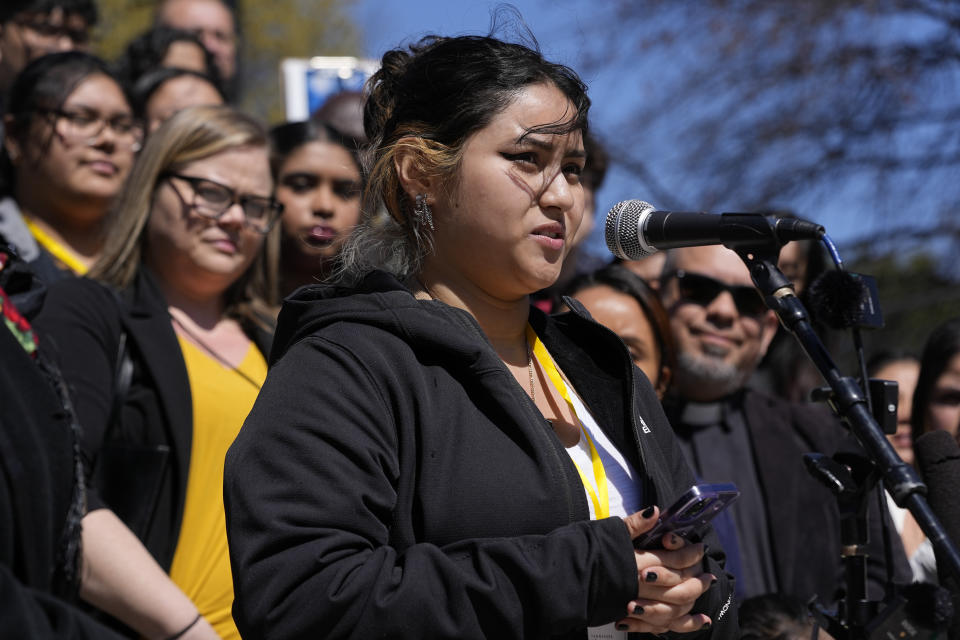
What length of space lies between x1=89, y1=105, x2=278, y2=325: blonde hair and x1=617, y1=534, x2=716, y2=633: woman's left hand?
200 cm

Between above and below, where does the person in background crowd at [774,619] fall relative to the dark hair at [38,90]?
below

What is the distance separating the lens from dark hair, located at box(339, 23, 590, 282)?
7.66ft

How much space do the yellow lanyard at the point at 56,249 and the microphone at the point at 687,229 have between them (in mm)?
2198

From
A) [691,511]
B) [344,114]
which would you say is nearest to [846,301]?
[691,511]

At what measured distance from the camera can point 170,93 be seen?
4.85 metres

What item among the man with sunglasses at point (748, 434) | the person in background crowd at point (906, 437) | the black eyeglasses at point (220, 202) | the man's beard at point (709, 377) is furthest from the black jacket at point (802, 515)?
the black eyeglasses at point (220, 202)

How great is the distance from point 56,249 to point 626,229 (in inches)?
91.5

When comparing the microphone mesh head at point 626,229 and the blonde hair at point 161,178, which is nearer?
the microphone mesh head at point 626,229

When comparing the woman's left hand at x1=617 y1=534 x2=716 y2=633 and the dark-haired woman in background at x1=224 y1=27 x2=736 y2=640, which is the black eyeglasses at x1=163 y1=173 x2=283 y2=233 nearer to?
the dark-haired woman in background at x1=224 y1=27 x2=736 y2=640

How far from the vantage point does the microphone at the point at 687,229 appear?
90.9 inches

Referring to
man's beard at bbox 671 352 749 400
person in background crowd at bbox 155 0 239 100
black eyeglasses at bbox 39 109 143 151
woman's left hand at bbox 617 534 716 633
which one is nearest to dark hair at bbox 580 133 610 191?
man's beard at bbox 671 352 749 400

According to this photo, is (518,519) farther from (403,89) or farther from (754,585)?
(754,585)

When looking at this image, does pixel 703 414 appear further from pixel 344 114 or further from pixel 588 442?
pixel 344 114

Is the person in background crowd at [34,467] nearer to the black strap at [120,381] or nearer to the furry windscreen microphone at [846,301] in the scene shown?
the black strap at [120,381]
